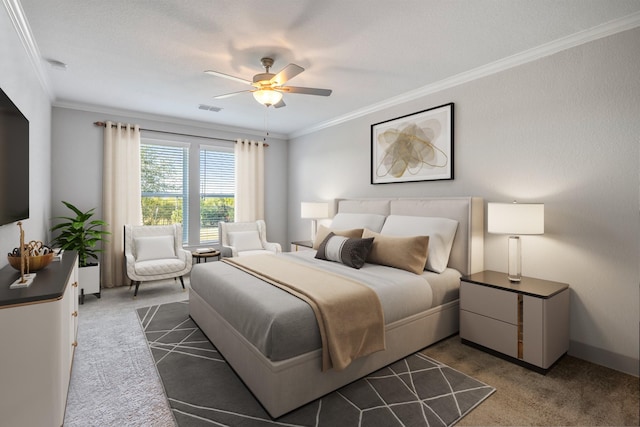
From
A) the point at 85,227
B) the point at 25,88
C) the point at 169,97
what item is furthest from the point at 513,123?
the point at 85,227

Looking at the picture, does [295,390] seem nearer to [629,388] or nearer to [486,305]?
[486,305]

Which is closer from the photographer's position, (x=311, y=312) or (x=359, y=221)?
(x=311, y=312)

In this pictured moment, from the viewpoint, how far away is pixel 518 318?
8.05ft

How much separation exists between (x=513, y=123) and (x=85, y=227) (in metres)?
5.43

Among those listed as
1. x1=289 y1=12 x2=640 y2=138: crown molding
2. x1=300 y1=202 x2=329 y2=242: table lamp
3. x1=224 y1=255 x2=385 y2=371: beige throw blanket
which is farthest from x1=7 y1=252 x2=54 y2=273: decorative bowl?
x1=289 y1=12 x2=640 y2=138: crown molding

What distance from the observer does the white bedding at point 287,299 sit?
1896mm

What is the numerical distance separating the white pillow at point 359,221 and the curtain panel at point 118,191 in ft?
10.2

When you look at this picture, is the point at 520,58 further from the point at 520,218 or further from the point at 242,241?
the point at 242,241

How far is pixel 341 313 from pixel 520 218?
1638mm

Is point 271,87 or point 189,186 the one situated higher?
point 271,87

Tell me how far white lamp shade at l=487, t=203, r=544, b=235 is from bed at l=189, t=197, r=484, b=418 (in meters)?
0.49

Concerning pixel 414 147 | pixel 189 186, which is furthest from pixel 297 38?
pixel 189 186

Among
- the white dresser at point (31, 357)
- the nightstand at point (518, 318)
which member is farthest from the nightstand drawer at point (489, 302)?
the white dresser at point (31, 357)

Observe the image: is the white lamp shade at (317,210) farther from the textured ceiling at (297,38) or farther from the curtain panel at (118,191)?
the curtain panel at (118,191)
